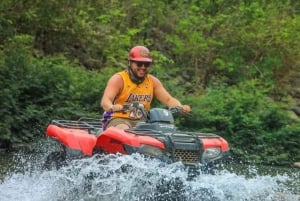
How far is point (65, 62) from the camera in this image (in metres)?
17.2

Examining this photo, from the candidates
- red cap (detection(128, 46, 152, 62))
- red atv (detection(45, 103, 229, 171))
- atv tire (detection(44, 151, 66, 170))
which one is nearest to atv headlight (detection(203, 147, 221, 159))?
red atv (detection(45, 103, 229, 171))

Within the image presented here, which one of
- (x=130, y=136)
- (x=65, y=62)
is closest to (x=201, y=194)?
(x=130, y=136)

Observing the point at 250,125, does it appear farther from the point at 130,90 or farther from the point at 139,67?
the point at 139,67

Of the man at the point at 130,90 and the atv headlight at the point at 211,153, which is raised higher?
the man at the point at 130,90

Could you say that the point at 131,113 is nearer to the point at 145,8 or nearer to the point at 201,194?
the point at 201,194

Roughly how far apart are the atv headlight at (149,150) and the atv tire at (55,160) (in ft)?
4.51

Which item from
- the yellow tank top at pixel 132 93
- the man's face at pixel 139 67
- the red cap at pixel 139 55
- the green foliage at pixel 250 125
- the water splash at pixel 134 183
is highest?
the red cap at pixel 139 55

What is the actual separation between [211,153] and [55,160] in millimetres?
2073

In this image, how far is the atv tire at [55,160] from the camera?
813 cm

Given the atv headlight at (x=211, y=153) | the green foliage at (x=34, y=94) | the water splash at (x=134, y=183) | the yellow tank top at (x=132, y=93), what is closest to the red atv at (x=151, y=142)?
the atv headlight at (x=211, y=153)

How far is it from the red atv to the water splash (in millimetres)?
142

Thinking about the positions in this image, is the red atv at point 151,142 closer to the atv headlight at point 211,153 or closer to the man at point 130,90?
the atv headlight at point 211,153

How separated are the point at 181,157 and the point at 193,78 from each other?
43.1 ft

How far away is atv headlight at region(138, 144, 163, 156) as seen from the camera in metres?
7.03
